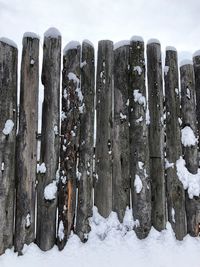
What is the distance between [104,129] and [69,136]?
388 millimetres

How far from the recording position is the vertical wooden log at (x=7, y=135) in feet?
10.3

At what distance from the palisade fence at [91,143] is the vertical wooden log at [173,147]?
0.4 inches

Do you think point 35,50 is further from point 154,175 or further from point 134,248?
point 134,248

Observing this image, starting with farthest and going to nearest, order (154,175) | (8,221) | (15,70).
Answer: (154,175) < (15,70) < (8,221)

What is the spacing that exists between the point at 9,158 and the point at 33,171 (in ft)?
0.82

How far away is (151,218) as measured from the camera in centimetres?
351

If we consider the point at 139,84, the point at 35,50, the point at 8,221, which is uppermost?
the point at 35,50

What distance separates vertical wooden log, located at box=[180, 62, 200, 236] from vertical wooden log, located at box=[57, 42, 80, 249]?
3.91 feet

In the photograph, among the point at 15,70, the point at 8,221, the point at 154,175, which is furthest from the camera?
the point at 154,175

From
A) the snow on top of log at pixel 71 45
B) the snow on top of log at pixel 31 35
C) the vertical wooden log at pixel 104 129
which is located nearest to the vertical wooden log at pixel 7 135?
the snow on top of log at pixel 31 35

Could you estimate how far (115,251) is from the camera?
3.19m

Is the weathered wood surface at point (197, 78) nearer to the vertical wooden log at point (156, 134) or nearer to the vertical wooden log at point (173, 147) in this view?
the vertical wooden log at point (173, 147)

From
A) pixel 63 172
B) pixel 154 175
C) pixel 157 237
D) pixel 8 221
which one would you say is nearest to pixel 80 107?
pixel 63 172

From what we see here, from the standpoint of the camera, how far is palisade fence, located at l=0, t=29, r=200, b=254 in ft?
10.6
